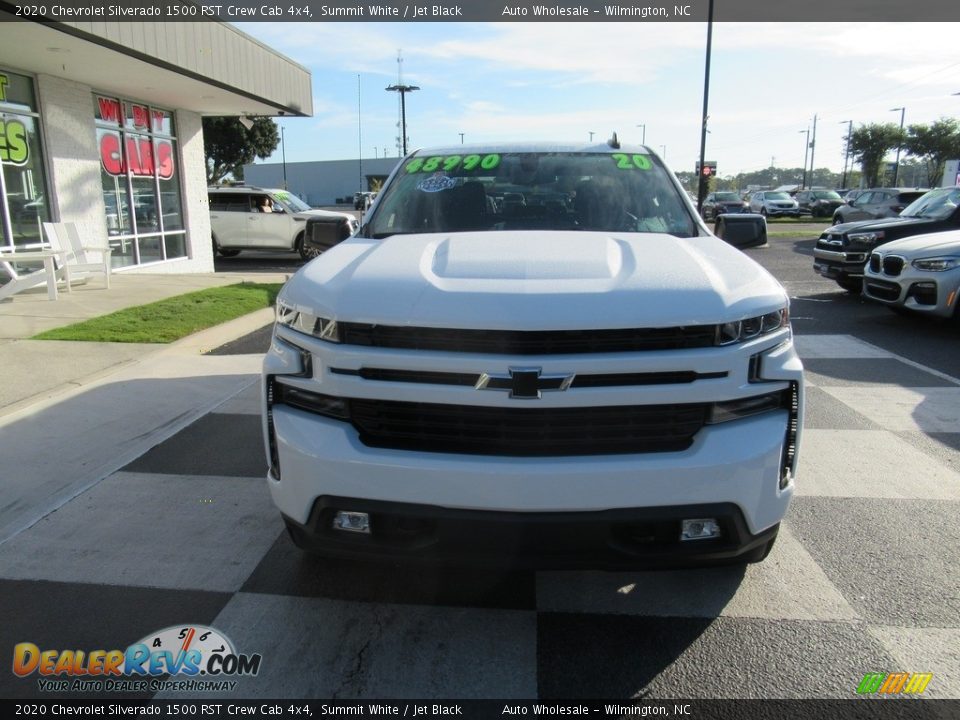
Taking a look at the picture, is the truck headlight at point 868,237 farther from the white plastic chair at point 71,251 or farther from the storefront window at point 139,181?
the storefront window at point 139,181

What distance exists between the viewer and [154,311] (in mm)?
8898

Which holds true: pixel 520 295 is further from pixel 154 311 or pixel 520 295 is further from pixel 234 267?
pixel 234 267

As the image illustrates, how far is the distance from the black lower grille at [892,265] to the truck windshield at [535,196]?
6.02 m

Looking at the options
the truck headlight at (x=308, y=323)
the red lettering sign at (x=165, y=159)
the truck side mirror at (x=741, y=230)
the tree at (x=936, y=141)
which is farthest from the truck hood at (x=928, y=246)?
the tree at (x=936, y=141)

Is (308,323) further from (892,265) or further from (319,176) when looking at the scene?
(319,176)

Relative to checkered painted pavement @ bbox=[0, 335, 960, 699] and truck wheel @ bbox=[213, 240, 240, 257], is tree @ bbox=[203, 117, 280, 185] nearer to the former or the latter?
truck wheel @ bbox=[213, 240, 240, 257]

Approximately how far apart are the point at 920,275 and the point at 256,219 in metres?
15.2

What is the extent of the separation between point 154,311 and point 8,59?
4.63 metres

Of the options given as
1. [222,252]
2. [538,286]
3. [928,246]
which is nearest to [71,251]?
[222,252]

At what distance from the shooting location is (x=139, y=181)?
14.0 meters

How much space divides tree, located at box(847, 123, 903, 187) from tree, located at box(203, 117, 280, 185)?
52550 millimetres

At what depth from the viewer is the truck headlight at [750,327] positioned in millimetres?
2383

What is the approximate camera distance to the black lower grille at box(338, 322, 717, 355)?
7.64ft

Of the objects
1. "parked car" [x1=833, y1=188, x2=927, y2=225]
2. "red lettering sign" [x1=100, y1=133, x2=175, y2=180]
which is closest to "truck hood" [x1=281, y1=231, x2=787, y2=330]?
"red lettering sign" [x1=100, y1=133, x2=175, y2=180]
